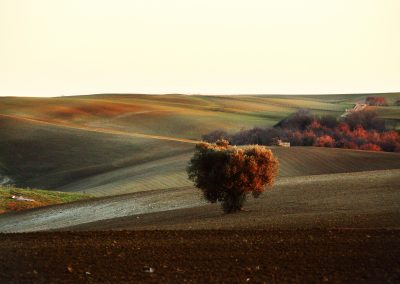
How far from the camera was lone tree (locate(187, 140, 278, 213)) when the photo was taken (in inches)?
1678

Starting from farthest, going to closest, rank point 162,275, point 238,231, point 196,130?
point 196,130 < point 238,231 < point 162,275

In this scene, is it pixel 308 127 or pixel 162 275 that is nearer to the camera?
pixel 162 275

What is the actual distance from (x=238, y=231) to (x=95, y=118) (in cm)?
9669

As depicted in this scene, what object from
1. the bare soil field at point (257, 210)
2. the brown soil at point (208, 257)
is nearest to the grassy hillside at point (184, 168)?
the bare soil field at point (257, 210)

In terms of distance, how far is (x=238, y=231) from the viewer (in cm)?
3098

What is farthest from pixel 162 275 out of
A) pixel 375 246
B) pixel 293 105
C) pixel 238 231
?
pixel 293 105

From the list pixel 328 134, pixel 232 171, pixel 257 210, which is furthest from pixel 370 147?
pixel 232 171

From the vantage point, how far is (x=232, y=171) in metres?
42.5

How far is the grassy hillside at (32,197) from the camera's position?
59.8 metres

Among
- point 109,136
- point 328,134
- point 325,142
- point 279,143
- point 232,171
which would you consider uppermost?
point 232,171

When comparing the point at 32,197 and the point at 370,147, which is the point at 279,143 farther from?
the point at 32,197

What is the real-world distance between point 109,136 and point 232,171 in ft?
190

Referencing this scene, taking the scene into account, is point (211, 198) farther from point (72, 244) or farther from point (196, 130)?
point (196, 130)

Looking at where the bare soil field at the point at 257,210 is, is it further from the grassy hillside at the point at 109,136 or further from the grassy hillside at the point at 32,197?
the grassy hillside at the point at 109,136
